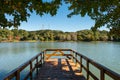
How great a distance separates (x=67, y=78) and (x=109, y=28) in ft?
9.09

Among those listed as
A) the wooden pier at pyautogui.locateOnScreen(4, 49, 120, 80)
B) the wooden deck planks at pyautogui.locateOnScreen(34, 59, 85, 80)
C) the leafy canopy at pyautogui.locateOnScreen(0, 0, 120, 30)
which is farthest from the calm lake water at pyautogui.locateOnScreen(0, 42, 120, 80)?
the leafy canopy at pyautogui.locateOnScreen(0, 0, 120, 30)

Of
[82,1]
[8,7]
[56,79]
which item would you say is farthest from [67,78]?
[8,7]

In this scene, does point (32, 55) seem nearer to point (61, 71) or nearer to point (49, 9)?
point (61, 71)

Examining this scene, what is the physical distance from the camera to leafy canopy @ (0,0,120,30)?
4.81m

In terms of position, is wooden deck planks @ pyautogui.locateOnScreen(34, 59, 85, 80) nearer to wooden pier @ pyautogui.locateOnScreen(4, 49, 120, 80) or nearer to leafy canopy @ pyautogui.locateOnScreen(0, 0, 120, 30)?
wooden pier @ pyautogui.locateOnScreen(4, 49, 120, 80)

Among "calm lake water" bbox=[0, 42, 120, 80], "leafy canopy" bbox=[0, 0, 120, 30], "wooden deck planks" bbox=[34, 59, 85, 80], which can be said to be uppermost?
"leafy canopy" bbox=[0, 0, 120, 30]

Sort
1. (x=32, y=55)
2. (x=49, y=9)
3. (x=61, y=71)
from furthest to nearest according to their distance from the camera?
(x=32, y=55) < (x=61, y=71) < (x=49, y=9)

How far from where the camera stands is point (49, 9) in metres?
5.90

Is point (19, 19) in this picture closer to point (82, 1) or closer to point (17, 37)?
point (82, 1)

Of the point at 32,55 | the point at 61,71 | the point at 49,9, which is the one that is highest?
the point at 49,9

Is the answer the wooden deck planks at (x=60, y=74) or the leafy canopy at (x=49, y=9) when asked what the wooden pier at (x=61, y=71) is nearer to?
the wooden deck planks at (x=60, y=74)

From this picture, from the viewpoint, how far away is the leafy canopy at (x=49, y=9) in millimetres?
4809

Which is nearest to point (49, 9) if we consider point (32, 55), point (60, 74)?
point (60, 74)

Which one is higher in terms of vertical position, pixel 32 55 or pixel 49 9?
pixel 49 9
